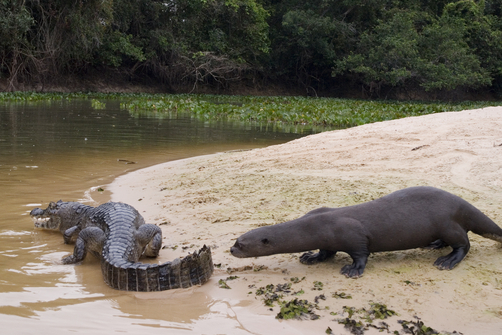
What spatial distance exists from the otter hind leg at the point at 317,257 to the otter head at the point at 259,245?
23 centimetres

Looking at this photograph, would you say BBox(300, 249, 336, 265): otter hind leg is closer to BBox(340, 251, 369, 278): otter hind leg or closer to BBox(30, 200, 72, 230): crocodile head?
BBox(340, 251, 369, 278): otter hind leg

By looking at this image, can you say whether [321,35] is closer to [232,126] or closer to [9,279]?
[232,126]

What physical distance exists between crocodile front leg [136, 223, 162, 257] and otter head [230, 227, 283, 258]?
915 mm

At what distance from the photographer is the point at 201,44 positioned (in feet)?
118

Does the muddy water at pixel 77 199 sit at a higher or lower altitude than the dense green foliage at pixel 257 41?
lower

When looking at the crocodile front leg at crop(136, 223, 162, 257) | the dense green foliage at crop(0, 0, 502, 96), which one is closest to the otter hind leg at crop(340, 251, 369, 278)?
the crocodile front leg at crop(136, 223, 162, 257)

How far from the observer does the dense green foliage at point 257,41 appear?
27781 millimetres

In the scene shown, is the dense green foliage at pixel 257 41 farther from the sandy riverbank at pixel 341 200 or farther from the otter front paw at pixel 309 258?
the otter front paw at pixel 309 258

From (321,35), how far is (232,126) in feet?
84.5

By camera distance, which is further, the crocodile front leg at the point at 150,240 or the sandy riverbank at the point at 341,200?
the crocodile front leg at the point at 150,240

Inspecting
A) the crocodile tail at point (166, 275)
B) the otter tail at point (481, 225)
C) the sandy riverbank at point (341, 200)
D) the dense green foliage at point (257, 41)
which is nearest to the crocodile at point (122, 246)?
the crocodile tail at point (166, 275)

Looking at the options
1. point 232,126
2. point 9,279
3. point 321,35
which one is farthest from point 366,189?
point 321,35

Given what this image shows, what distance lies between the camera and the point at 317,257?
3539 mm

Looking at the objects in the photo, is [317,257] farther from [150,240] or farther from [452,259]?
[150,240]
